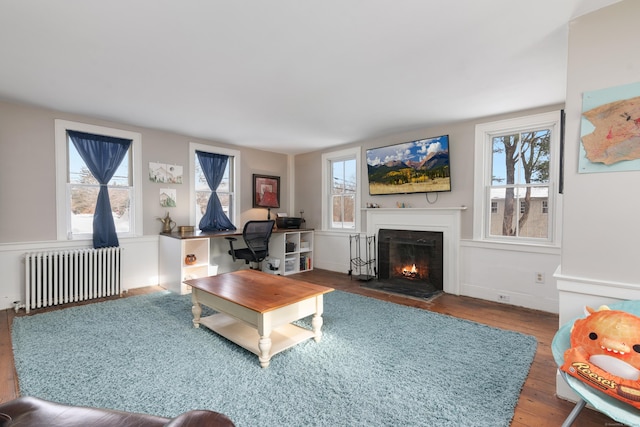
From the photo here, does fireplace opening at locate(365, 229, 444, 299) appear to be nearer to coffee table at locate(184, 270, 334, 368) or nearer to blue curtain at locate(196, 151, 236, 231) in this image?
coffee table at locate(184, 270, 334, 368)

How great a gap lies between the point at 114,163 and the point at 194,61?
2.42 meters

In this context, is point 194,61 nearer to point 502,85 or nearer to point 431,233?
point 502,85

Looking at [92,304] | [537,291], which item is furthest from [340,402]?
[92,304]

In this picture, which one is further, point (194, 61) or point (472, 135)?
point (472, 135)

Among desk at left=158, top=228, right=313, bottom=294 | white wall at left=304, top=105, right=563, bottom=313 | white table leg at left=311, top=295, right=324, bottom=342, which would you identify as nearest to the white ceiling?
white wall at left=304, top=105, right=563, bottom=313

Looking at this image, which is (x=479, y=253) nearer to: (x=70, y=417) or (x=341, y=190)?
(x=341, y=190)

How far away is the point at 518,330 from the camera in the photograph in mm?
2762

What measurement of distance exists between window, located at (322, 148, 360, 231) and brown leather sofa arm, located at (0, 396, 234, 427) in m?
4.35

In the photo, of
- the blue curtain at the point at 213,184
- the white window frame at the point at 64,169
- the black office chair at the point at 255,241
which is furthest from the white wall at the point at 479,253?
the white window frame at the point at 64,169

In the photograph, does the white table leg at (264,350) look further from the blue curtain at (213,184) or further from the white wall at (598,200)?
the blue curtain at (213,184)

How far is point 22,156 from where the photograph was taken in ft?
10.9

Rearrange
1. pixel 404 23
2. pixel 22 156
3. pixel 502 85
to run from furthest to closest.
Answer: pixel 22 156 < pixel 502 85 < pixel 404 23

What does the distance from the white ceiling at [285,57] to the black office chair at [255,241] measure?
5.14 feet

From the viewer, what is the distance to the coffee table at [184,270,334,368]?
218 cm
